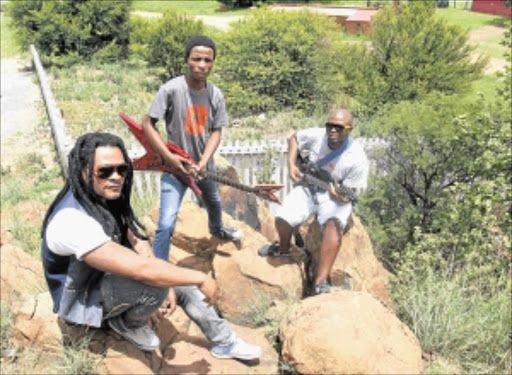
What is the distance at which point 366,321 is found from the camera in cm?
298

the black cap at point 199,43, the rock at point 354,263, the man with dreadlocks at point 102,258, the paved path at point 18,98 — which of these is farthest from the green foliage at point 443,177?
the paved path at point 18,98

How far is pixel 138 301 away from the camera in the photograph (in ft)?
8.13

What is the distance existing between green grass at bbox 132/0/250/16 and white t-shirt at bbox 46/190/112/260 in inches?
1109

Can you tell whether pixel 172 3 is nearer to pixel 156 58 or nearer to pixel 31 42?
pixel 31 42

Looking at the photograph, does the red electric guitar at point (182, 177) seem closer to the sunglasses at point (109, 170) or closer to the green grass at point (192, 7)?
the sunglasses at point (109, 170)

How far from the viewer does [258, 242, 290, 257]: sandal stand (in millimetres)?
4043

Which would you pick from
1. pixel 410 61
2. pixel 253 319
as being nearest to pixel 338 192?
pixel 253 319

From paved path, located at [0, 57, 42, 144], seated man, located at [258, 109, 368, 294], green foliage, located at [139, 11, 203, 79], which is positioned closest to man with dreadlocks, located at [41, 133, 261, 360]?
seated man, located at [258, 109, 368, 294]

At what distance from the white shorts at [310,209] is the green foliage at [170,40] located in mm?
10459

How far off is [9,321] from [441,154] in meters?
5.06

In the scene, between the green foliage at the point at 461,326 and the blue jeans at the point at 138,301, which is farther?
the green foliage at the point at 461,326

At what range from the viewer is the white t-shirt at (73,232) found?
2.12 metres

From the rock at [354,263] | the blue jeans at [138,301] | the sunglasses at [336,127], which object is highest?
the sunglasses at [336,127]

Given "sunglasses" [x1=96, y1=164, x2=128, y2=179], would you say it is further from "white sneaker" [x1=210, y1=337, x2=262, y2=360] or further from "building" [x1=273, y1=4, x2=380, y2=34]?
"building" [x1=273, y1=4, x2=380, y2=34]
